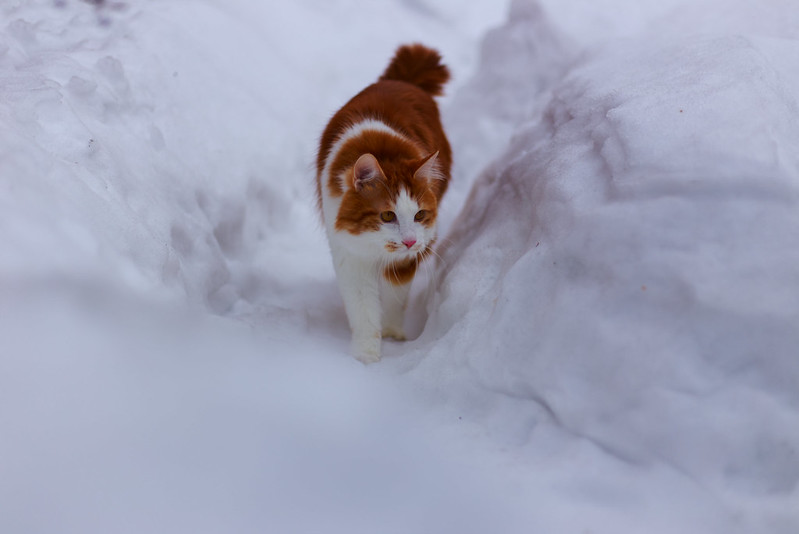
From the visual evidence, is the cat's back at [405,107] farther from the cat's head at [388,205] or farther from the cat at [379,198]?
the cat's head at [388,205]

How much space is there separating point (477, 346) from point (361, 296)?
686 mm

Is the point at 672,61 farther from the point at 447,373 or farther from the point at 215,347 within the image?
the point at 215,347

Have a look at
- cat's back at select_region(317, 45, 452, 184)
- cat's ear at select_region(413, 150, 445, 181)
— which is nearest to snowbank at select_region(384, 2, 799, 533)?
cat's ear at select_region(413, 150, 445, 181)

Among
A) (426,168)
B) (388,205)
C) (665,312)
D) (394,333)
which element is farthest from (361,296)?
(665,312)

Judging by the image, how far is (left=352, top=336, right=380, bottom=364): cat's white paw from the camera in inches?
93.4

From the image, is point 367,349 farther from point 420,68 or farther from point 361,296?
point 420,68

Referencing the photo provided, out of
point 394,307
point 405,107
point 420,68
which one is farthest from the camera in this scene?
point 420,68

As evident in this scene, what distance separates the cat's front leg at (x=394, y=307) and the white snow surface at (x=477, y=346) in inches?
7.1

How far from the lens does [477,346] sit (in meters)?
2.04

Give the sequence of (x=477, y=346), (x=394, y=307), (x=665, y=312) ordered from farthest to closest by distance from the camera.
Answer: (x=394, y=307) < (x=477, y=346) < (x=665, y=312)

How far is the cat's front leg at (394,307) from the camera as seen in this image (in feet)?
8.79

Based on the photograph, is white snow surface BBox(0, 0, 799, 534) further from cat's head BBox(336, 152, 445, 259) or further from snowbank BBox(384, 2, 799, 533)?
cat's head BBox(336, 152, 445, 259)

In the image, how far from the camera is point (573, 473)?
1648 millimetres

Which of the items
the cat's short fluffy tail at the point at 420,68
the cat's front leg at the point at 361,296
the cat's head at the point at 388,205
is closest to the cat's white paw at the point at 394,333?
the cat's front leg at the point at 361,296
